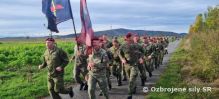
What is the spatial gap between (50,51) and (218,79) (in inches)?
339

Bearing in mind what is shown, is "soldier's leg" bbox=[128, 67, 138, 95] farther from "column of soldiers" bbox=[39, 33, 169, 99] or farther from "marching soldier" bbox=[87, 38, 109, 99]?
"marching soldier" bbox=[87, 38, 109, 99]

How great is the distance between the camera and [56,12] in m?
15.1

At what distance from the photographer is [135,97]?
49.7ft

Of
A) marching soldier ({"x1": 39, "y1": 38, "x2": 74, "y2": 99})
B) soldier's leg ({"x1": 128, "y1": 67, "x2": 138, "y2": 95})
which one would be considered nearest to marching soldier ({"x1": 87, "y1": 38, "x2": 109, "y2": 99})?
marching soldier ({"x1": 39, "y1": 38, "x2": 74, "y2": 99})

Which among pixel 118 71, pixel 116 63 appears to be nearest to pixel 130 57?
pixel 118 71

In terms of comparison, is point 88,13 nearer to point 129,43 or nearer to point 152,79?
point 129,43

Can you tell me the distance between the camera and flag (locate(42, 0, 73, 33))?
1505 cm

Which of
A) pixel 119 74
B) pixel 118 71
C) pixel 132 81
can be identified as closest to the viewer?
pixel 132 81

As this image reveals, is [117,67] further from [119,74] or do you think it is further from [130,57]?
[130,57]

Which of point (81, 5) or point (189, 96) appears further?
point (189, 96)

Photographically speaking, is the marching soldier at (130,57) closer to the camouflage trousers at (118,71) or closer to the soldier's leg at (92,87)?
the soldier's leg at (92,87)

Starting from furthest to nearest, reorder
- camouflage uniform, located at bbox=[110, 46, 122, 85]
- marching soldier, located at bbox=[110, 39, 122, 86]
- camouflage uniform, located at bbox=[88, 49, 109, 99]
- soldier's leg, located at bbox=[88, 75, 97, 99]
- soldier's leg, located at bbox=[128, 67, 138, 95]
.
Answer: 1. camouflage uniform, located at bbox=[110, 46, 122, 85]
2. marching soldier, located at bbox=[110, 39, 122, 86]
3. soldier's leg, located at bbox=[128, 67, 138, 95]
4. camouflage uniform, located at bbox=[88, 49, 109, 99]
5. soldier's leg, located at bbox=[88, 75, 97, 99]

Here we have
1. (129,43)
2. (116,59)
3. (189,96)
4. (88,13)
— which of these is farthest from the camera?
(116,59)

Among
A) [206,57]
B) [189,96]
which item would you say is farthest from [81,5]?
[206,57]
